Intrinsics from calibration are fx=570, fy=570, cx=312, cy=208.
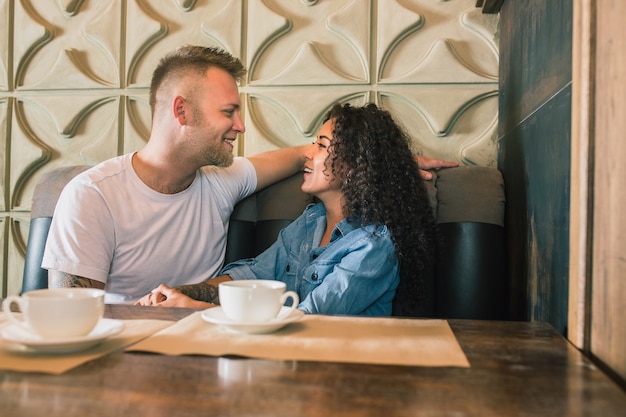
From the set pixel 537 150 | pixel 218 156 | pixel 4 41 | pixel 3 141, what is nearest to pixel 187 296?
pixel 218 156

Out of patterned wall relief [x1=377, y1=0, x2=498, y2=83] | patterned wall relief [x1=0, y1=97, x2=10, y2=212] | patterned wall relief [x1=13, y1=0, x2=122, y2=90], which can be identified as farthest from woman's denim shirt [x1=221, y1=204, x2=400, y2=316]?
patterned wall relief [x1=0, y1=97, x2=10, y2=212]

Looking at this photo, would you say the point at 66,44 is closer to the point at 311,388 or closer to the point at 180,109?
the point at 180,109

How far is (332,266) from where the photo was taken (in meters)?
1.58

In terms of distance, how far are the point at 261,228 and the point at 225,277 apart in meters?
0.31

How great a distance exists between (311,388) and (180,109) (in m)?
1.54

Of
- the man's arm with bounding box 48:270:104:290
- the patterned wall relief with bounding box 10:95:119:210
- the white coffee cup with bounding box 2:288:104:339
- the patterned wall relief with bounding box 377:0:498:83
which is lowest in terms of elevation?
the man's arm with bounding box 48:270:104:290

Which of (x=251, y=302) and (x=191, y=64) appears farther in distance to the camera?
(x=191, y=64)

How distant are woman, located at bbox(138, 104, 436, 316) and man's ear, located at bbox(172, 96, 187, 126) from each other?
49cm

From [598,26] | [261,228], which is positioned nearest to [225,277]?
[261,228]

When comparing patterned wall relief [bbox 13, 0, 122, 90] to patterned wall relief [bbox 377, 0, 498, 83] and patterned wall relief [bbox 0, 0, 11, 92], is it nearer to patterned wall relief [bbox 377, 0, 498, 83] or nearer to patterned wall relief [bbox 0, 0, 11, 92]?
patterned wall relief [bbox 0, 0, 11, 92]

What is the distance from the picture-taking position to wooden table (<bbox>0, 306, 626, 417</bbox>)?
1.91 feet

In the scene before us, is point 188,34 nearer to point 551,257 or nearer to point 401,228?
point 401,228

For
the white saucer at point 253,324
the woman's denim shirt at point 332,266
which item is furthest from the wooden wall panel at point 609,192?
the woman's denim shirt at point 332,266

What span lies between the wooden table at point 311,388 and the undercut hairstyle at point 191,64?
144 centimetres
